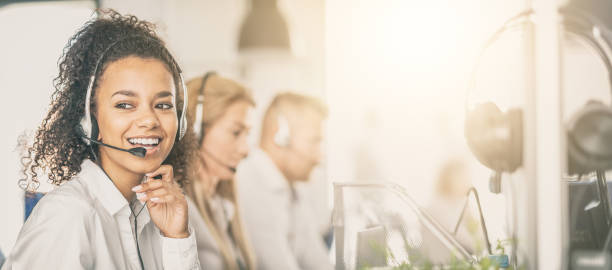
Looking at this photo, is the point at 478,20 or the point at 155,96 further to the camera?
the point at 478,20

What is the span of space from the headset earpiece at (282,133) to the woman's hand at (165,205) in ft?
1.38

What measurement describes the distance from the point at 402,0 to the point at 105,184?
4.37 feet

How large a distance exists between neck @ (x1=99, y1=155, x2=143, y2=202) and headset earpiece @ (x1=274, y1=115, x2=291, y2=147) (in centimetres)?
55

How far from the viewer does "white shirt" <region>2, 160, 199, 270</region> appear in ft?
5.03

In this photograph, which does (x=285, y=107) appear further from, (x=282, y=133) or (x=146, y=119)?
(x=146, y=119)

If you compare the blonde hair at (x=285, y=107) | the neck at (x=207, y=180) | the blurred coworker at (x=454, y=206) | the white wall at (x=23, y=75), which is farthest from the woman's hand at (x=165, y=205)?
the blurred coworker at (x=454, y=206)

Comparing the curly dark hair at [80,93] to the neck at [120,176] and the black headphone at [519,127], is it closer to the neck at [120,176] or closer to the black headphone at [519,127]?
the neck at [120,176]

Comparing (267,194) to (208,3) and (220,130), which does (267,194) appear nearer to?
(220,130)

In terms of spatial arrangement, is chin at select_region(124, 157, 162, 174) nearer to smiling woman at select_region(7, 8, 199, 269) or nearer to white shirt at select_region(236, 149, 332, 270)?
smiling woman at select_region(7, 8, 199, 269)

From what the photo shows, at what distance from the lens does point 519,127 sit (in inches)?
73.4

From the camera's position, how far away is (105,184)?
1643 mm

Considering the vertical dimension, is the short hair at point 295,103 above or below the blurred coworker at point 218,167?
above

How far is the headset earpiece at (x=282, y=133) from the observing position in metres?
1.83

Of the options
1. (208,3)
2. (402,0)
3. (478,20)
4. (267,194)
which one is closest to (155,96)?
(208,3)
